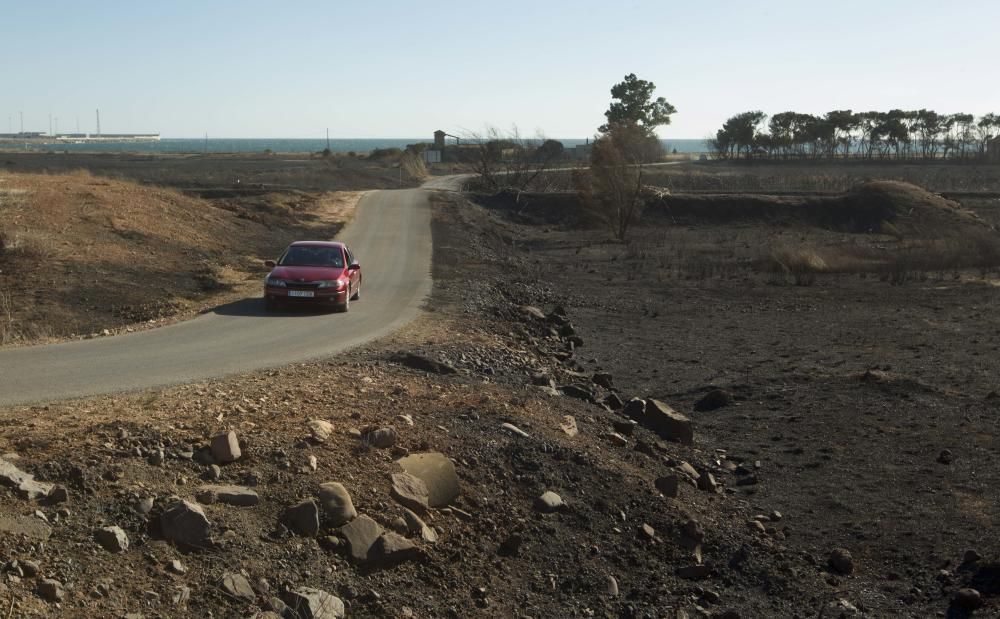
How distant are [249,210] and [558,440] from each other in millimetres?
35086

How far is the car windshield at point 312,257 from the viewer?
888 inches

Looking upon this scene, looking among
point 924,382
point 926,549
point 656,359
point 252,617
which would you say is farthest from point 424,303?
point 252,617

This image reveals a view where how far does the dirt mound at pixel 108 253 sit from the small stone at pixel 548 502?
35.2 ft

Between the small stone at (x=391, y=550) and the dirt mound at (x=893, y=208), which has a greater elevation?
the dirt mound at (x=893, y=208)

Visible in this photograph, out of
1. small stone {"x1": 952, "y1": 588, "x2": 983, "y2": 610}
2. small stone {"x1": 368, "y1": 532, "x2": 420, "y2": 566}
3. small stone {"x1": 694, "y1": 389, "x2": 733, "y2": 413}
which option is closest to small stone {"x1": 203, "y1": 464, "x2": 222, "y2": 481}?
small stone {"x1": 368, "y1": 532, "x2": 420, "y2": 566}

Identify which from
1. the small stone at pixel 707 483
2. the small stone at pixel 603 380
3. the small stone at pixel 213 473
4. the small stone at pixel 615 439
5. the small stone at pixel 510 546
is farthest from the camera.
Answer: the small stone at pixel 603 380

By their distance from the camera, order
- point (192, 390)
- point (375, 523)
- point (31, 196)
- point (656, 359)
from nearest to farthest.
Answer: point (375, 523) → point (192, 390) → point (656, 359) → point (31, 196)

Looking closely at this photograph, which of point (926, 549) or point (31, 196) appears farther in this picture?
point (31, 196)

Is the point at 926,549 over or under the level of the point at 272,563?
under

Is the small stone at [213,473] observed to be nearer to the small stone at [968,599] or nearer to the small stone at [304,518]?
the small stone at [304,518]

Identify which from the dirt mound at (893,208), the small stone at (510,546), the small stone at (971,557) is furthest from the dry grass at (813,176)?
the small stone at (510,546)

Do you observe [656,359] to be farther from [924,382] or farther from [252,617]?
[252,617]

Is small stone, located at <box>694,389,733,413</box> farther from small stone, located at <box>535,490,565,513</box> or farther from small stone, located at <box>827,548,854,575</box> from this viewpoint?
small stone, located at <box>535,490,565,513</box>

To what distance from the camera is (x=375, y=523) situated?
32.3ft
